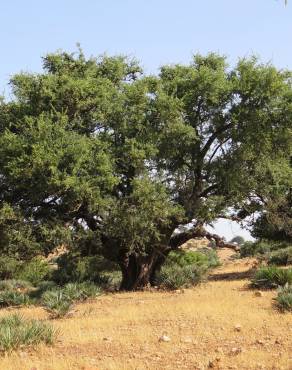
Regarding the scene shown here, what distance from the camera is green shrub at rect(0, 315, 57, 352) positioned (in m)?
10.8

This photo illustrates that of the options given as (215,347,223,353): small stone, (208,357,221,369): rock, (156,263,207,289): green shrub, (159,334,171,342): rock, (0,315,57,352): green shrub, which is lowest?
(208,357,221,369): rock

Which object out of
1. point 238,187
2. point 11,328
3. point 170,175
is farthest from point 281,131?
point 11,328

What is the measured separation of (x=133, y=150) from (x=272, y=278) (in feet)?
25.3

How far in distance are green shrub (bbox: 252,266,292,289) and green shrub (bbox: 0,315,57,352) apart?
1052 cm

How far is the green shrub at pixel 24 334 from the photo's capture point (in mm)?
10812

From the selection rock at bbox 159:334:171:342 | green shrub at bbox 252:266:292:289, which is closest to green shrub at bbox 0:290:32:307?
green shrub at bbox 252:266:292:289

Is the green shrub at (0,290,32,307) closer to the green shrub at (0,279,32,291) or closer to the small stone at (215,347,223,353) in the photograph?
the green shrub at (0,279,32,291)

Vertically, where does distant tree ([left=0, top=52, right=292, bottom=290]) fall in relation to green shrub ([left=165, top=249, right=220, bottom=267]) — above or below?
above

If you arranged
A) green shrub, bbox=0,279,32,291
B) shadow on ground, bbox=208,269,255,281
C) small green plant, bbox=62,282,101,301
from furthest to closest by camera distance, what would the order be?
green shrub, bbox=0,279,32,291 → shadow on ground, bbox=208,269,255,281 → small green plant, bbox=62,282,101,301

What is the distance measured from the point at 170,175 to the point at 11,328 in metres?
13.6

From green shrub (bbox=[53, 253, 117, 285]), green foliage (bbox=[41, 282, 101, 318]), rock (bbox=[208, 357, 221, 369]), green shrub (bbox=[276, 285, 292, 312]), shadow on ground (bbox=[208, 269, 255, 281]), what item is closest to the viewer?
rock (bbox=[208, 357, 221, 369])

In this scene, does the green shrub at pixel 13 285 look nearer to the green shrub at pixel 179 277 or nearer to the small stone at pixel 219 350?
the green shrub at pixel 179 277

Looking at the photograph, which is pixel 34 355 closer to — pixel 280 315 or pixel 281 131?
pixel 280 315

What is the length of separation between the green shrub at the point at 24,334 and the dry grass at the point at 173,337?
35 centimetres
